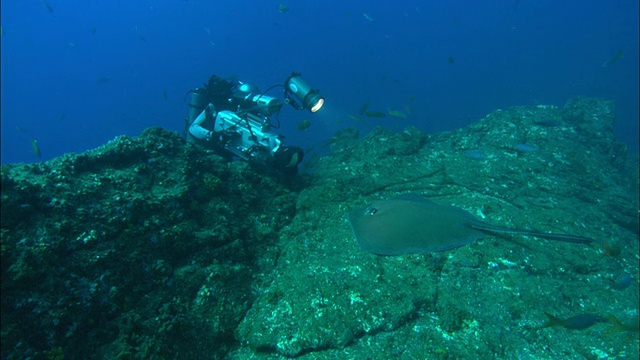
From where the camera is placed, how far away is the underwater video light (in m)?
6.32

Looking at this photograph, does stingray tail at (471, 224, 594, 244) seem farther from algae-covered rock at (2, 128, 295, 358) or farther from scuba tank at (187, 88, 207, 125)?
scuba tank at (187, 88, 207, 125)

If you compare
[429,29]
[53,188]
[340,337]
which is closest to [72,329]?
[53,188]

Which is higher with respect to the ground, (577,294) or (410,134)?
(410,134)

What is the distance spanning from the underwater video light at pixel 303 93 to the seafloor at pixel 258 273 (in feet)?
5.74

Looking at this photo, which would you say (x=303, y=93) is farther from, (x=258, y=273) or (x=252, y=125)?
(x=258, y=273)

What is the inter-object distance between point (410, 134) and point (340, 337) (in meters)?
6.49

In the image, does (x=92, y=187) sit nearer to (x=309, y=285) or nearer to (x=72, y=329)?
(x=72, y=329)

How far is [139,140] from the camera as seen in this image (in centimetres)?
470

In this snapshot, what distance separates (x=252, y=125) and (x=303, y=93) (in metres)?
1.26

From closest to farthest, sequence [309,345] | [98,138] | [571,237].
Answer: [309,345] < [571,237] < [98,138]

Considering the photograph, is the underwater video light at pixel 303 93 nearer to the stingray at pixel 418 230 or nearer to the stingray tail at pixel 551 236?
the stingray at pixel 418 230

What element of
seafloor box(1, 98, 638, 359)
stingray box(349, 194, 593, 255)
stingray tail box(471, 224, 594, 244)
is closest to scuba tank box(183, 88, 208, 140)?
seafloor box(1, 98, 638, 359)

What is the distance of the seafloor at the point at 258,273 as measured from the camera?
2.85 m

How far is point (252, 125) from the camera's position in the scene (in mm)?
6227
